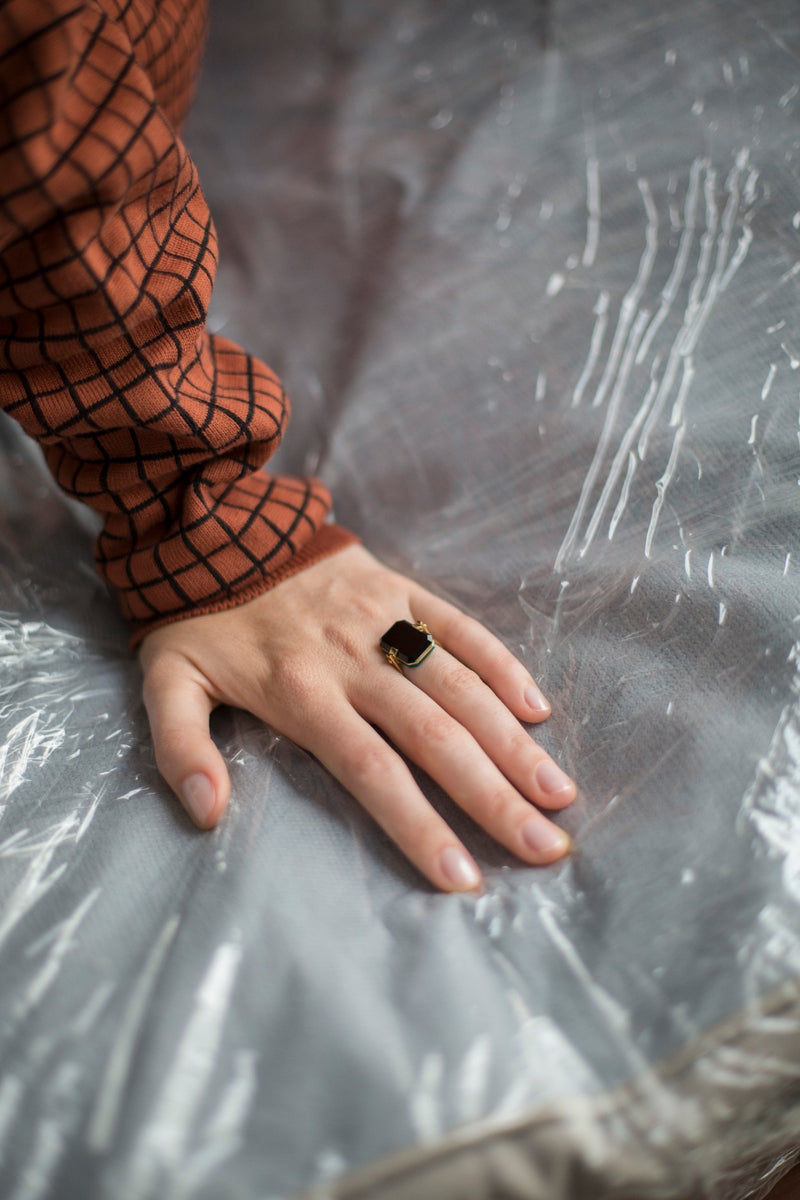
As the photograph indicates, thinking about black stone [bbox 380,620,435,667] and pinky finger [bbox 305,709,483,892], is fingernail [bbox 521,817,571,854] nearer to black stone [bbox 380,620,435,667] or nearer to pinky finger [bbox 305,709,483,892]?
pinky finger [bbox 305,709,483,892]

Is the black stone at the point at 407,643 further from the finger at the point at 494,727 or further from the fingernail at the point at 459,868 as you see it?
the fingernail at the point at 459,868

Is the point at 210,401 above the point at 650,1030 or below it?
above

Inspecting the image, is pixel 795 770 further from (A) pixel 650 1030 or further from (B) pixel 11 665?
(B) pixel 11 665

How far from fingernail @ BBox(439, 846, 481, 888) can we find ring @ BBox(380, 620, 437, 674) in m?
0.14

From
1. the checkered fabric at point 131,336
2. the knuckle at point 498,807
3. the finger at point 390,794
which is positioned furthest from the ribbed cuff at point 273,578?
the knuckle at point 498,807

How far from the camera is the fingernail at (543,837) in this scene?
0.45m

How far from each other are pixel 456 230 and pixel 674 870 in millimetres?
613

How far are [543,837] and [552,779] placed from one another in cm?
4

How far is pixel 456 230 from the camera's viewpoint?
77cm

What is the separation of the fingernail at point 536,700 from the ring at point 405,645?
75mm

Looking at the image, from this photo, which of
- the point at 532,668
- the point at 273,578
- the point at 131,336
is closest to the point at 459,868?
the point at 532,668

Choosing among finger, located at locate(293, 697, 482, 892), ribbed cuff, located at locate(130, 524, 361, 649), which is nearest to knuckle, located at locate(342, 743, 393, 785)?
finger, located at locate(293, 697, 482, 892)

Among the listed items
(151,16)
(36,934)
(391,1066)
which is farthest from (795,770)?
(151,16)

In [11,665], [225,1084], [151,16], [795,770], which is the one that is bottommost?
[795,770]
